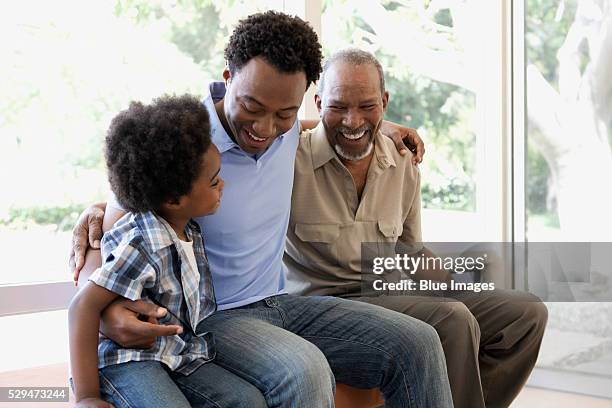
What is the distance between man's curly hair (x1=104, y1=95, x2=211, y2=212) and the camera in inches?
66.9

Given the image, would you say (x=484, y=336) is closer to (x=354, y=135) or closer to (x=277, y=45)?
(x=354, y=135)

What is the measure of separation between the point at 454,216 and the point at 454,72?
2.28 feet

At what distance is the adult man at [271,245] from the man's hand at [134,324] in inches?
8.3

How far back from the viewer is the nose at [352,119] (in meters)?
2.26

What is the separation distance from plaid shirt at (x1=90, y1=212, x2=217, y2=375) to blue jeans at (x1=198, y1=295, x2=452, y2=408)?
8cm

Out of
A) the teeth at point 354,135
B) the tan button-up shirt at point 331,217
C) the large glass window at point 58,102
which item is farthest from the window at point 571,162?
the large glass window at point 58,102

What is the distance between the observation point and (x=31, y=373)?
2.34m

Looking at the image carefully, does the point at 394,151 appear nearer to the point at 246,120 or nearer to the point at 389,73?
the point at 246,120

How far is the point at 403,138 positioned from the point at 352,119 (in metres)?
0.30

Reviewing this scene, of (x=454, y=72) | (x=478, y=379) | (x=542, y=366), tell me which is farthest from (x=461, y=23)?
(x=478, y=379)

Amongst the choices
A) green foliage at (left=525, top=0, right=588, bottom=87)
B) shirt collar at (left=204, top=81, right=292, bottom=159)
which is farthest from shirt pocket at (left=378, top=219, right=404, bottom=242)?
green foliage at (left=525, top=0, right=588, bottom=87)

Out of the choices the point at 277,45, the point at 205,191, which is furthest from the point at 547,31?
the point at 205,191

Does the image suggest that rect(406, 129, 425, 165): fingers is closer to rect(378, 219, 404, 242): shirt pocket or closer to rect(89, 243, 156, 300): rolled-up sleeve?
rect(378, 219, 404, 242): shirt pocket

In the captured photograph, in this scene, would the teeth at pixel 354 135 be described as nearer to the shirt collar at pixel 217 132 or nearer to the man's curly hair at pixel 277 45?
the man's curly hair at pixel 277 45
